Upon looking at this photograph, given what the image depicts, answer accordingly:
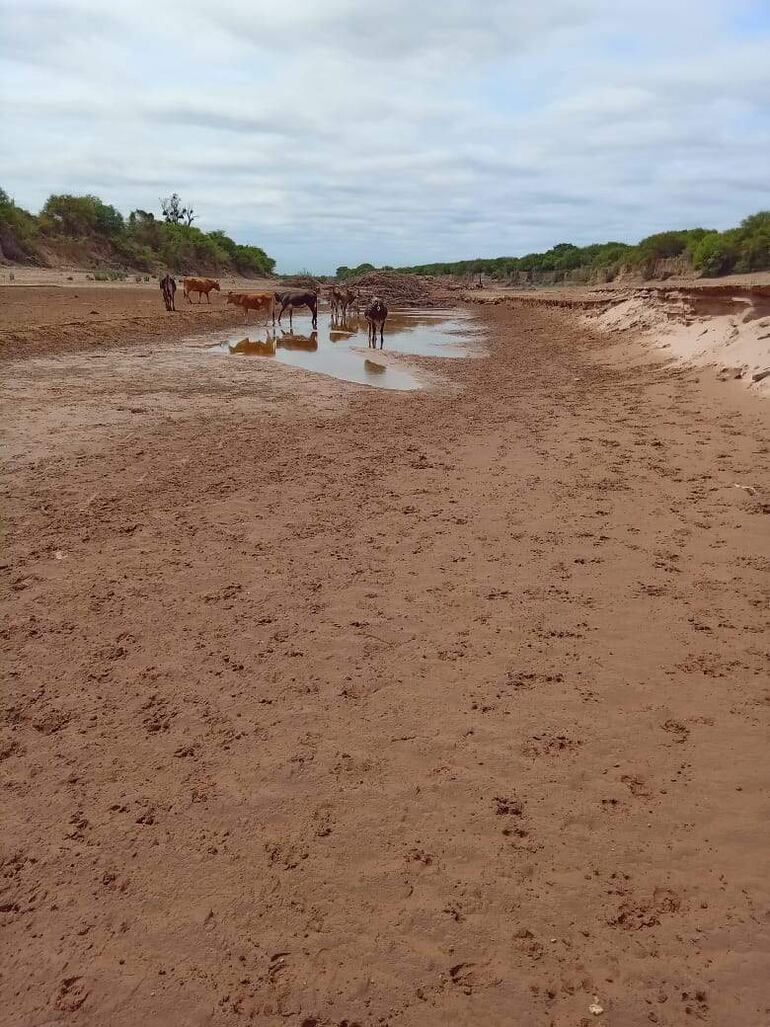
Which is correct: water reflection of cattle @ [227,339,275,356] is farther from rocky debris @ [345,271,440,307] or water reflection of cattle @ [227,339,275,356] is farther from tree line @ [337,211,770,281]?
tree line @ [337,211,770,281]

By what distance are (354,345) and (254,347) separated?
3.60m

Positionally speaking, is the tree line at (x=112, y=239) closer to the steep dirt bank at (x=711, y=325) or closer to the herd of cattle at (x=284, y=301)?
the herd of cattle at (x=284, y=301)

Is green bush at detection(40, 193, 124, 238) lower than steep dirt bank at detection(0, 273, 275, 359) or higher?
higher

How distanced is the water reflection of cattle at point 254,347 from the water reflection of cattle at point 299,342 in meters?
0.42

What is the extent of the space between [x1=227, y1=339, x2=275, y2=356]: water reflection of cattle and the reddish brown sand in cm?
1186

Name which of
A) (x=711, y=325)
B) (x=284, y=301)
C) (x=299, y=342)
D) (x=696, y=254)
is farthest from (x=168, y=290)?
(x=696, y=254)

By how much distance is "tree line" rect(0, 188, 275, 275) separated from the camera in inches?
1647

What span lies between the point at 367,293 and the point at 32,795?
40490 mm

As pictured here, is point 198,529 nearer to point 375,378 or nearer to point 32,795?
point 32,795

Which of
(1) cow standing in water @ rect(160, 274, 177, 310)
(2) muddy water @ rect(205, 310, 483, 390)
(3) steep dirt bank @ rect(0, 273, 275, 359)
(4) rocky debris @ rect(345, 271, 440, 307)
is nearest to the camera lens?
(2) muddy water @ rect(205, 310, 483, 390)

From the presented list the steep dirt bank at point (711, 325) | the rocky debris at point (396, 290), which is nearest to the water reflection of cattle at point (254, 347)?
the steep dirt bank at point (711, 325)

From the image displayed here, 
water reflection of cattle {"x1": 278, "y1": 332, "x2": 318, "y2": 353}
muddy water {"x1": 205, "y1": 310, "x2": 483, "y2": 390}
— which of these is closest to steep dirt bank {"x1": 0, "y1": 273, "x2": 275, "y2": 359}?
muddy water {"x1": 205, "y1": 310, "x2": 483, "y2": 390}

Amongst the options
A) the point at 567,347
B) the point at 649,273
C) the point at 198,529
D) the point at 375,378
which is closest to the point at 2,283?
the point at 375,378

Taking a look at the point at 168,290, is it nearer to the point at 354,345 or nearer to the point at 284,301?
the point at 284,301
